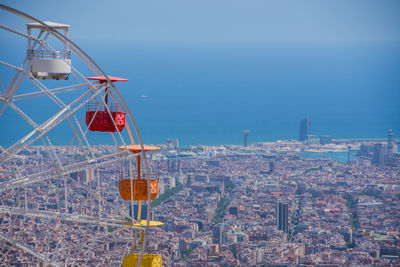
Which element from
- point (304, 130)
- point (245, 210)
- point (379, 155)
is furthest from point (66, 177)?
point (304, 130)

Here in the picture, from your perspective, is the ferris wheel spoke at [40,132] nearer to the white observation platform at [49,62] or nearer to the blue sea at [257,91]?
the white observation platform at [49,62]

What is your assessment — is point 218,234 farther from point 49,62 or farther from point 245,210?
point 49,62

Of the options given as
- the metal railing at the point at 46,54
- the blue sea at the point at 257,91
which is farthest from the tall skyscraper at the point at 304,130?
the metal railing at the point at 46,54

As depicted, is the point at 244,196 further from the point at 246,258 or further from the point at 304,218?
the point at 246,258

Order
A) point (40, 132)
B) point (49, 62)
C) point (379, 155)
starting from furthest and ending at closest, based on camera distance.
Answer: point (379, 155), point (49, 62), point (40, 132)

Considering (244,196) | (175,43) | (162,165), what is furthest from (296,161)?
(175,43)

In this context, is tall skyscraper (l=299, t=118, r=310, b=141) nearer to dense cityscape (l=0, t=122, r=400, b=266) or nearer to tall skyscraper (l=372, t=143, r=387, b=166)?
dense cityscape (l=0, t=122, r=400, b=266)

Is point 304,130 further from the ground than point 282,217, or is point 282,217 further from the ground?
point 304,130
